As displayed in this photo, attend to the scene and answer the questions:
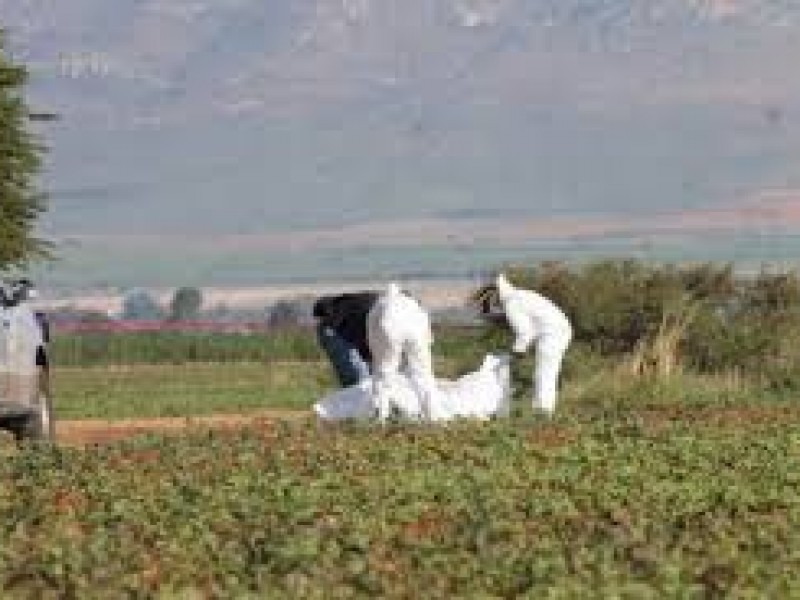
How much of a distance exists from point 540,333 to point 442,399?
2.01m

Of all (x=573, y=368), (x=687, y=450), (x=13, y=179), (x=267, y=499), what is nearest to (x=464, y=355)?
(x=573, y=368)

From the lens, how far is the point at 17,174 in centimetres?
4281

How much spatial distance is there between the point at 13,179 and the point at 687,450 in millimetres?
20908

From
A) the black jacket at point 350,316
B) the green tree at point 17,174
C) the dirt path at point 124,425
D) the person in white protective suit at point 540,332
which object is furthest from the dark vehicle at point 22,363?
the green tree at point 17,174

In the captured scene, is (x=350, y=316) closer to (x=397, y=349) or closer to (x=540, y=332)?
(x=397, y=349)

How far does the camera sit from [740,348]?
41875 millimetres

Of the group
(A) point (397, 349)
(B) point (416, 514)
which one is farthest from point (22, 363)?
(B) point (416, 514)

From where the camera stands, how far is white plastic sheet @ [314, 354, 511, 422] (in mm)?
29609

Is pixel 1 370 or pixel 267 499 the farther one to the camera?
pixel 1 370

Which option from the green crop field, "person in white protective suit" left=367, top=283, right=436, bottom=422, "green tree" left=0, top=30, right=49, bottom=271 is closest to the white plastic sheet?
"person in white protective suit" left=367, top=283, right=436, bottom=422

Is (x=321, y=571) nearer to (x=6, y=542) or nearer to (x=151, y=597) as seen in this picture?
(x=151, y=597)

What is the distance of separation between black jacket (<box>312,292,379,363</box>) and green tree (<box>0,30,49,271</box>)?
36.2 feet

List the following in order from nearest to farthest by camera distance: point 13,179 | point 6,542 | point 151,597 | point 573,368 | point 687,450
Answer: point 151,597, point 6,542, point 687,450, point 573,368, point 13,179

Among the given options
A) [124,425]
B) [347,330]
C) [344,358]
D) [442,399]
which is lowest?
[124,425]
